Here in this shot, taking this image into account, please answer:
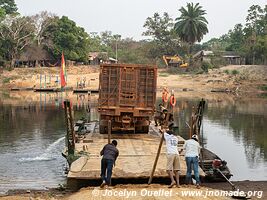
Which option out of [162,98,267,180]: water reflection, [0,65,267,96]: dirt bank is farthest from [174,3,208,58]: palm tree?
[162,98,267,180]: water reflection

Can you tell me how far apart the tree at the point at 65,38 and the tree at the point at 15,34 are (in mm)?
3895

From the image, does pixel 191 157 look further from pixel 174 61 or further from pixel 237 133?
pixel 174 61

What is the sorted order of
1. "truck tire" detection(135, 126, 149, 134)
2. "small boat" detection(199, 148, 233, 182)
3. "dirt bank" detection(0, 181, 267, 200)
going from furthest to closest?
"truck tire" detection(135, 126, 149, 134) < "small boat" detection(199, 148, 233, 182) < "dirt bank" detection(0, 181, 267, 200)

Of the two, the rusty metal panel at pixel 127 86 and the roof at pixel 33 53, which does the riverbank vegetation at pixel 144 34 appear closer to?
the roof at pixel 33 53

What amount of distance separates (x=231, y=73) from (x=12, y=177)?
61.0 m

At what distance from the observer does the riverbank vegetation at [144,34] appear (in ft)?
257

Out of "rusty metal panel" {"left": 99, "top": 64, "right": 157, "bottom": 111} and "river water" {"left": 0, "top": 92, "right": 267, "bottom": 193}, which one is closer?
"river water" {"left": 0, "top": 92, "right": 267, "bottom": 193}

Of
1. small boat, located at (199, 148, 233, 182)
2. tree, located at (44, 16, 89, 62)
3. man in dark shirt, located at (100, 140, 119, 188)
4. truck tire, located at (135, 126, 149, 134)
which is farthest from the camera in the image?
tree, located at (44, 16, 89, 62)

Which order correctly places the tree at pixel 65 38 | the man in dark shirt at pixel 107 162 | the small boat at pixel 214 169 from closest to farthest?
the man in dark shirt at pixel 107 162 < the small boat at pixel 214 169 < the tree at pixel 65 38

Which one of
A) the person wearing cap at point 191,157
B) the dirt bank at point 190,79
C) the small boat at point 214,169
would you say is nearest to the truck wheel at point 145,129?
the small boat at point 214,169

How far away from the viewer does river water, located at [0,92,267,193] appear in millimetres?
19562

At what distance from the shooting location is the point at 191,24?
85625mm

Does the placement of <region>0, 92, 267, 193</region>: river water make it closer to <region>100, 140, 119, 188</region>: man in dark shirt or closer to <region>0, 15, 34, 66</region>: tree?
<region>100, 140, 119, 188</region>: man in dark shirt

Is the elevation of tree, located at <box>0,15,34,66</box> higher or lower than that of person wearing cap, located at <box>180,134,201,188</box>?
higher
